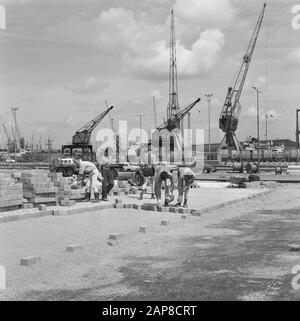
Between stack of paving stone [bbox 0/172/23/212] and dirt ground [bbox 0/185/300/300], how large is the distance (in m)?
1.28

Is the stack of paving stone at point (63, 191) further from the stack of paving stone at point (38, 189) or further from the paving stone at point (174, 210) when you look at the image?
the paving stone at point (174, 210)

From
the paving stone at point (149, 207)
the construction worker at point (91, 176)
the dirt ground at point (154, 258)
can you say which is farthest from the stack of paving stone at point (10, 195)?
the paving stone at point (149, 207)

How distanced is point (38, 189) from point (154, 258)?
7.05 metres

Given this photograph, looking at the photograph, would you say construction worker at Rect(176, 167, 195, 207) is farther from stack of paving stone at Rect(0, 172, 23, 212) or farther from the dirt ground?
stack of paving stone at Rect(0, 172, 23, 212)

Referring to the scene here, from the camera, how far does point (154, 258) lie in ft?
27.9

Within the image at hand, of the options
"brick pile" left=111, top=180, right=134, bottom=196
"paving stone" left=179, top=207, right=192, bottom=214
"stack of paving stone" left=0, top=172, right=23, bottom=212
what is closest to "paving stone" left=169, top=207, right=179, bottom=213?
"paving stone" left=179, top=207, right=192, bottom=214

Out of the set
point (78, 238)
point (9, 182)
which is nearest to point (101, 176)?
point (9, 182)

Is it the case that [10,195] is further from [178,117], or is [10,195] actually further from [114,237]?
[178,117]

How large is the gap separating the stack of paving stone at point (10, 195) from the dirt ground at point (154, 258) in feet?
4.20

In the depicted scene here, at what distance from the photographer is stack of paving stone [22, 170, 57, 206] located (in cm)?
1473

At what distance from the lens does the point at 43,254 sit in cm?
864

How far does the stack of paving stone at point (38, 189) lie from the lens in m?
14.7

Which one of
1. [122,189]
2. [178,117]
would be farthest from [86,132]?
[122,189]
